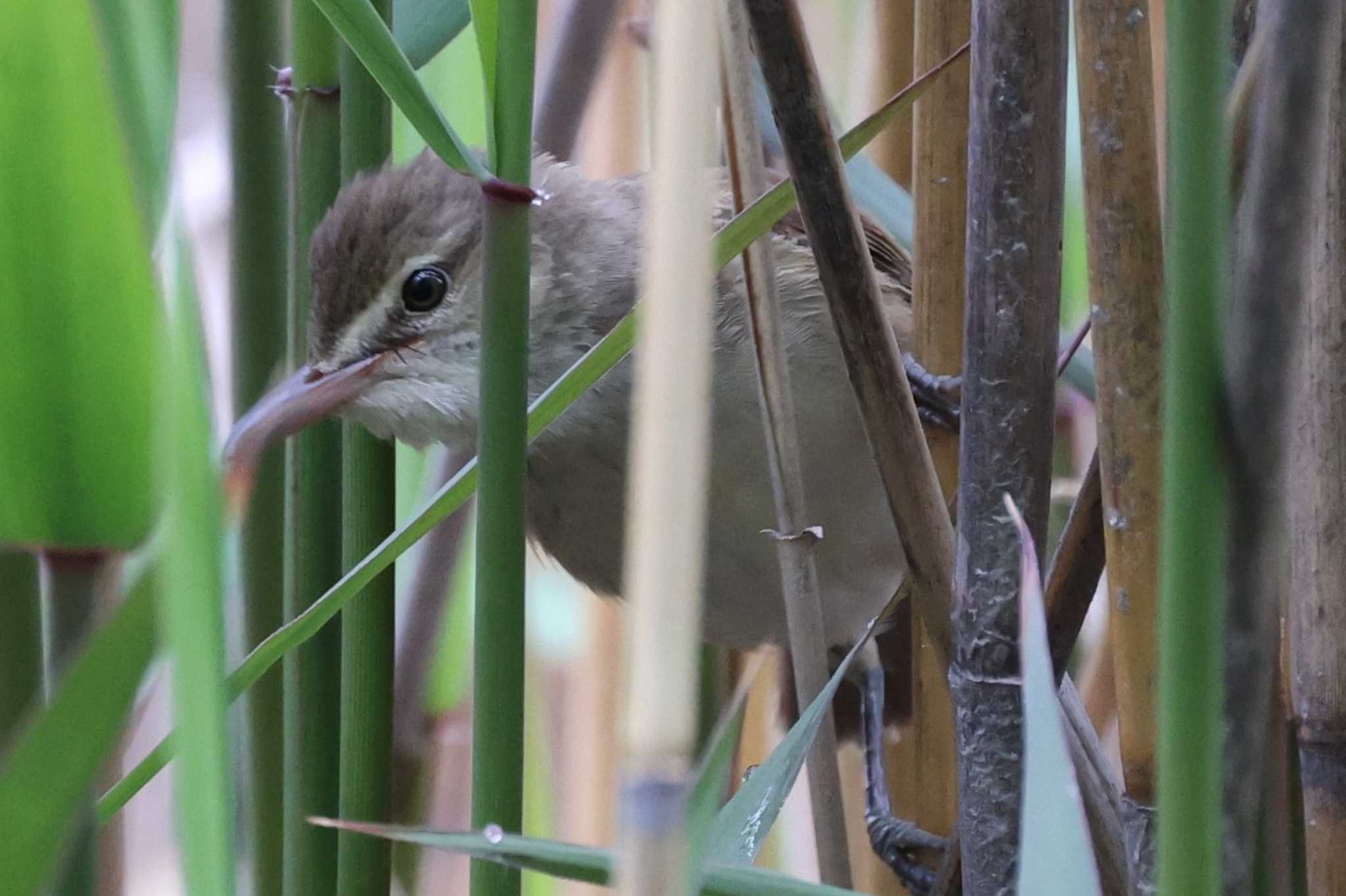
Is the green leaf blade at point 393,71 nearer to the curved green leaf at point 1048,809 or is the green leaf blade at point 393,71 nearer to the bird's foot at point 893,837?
the curved green leaf at point 1048,809

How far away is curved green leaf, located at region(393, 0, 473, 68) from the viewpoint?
2.25 ft

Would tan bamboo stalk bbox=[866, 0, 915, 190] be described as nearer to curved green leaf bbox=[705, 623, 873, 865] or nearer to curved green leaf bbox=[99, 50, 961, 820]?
curved green leaf bbox=[99, 50, 961, 820]

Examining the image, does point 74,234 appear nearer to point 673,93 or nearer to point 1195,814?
point 673,93

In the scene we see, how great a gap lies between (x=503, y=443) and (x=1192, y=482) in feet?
0.69

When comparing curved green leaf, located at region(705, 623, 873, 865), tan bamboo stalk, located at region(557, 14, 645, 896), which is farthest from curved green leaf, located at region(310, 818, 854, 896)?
tan bamboo stalk, located at region(557, 14, 645, 896)

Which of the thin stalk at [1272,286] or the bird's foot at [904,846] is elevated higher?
the thin stalk at [1272,286]

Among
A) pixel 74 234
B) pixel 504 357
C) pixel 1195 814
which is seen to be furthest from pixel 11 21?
pixel 1195 814

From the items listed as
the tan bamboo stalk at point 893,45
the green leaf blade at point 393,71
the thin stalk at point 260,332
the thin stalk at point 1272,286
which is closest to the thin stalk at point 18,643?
the thin stalk at point 260,332

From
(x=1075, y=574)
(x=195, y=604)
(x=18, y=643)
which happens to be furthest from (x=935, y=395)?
(x=195, y=604)

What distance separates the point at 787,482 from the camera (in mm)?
692

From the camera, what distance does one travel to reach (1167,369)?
0.32 m

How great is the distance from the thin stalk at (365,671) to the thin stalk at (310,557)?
0.02 metres

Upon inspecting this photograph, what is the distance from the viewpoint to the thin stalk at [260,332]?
730 mm

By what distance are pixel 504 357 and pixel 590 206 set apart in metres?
0.72
